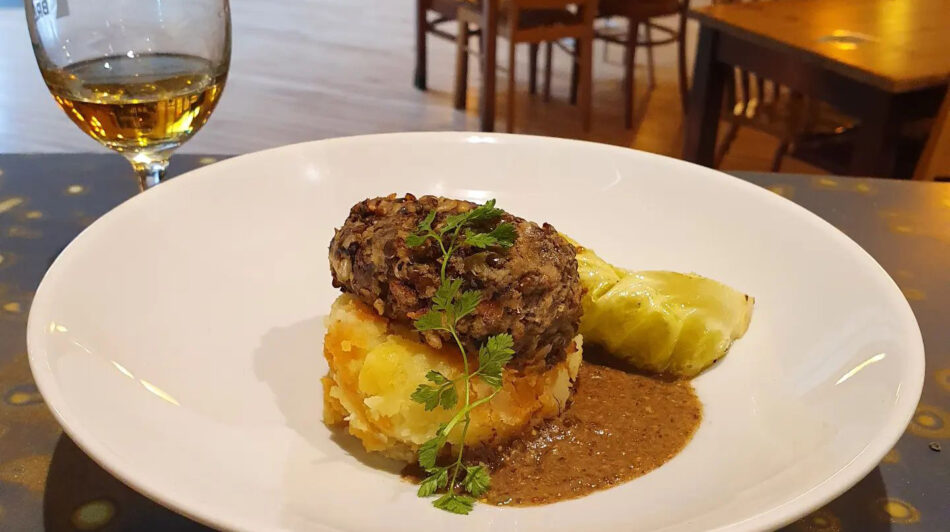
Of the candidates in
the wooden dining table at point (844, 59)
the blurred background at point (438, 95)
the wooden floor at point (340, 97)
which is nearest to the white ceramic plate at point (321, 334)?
the wooden dining table at point (844, 59)

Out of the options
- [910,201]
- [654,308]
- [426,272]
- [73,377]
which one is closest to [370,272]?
[426,272]

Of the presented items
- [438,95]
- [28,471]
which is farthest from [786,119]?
[28,471]

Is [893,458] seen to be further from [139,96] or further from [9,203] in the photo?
[9,203]

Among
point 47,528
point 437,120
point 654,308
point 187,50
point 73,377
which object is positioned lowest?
point 437,120

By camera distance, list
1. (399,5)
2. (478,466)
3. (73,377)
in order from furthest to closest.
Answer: (399,5) → (478,466) → (73,377)

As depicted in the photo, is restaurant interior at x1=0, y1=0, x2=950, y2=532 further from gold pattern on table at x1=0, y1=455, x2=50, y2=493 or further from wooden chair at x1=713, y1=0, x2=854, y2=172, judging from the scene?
wooden chair at x1=713, y1=0, x2=854, y2=172

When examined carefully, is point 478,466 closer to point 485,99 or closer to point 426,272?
point 426,272

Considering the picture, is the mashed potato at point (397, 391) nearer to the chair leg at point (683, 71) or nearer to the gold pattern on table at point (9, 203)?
the gold pattern on table at point (9, 203)
